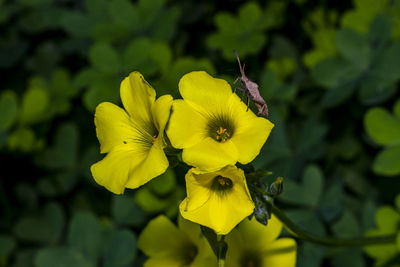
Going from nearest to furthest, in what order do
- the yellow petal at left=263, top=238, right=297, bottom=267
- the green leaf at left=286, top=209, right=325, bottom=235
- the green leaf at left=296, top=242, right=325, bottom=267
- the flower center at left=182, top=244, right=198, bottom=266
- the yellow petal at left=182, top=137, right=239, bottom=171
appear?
1. the yellow petal at left=182, top=137, right=239, bottom=171
2. the yellow petal at left=263, top=238, right=297, bottom=267
3. the flower center at left=182, top=244, right=198, bottom=266
4. the green leaf at left=296, top=242, right=325, bottom=267
5. the green leaf at left=286, top=209, right=325, bottom=235

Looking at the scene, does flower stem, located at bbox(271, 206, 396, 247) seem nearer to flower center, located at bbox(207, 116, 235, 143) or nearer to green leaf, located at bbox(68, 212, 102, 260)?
flower center, located at bbox(207, 116, 235, 143)

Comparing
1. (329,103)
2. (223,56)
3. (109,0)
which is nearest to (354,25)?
(329,103)

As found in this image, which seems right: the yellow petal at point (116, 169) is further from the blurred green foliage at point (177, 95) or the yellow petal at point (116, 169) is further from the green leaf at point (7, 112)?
the green leaf at point (7, 112)

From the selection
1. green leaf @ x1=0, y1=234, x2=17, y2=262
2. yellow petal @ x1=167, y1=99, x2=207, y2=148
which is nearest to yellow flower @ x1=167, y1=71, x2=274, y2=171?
yellow petal @ x1=167, y1=99, x2=207, y2=148

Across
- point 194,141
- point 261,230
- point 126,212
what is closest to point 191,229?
point 261,230

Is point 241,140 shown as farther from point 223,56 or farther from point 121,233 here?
point 223,56

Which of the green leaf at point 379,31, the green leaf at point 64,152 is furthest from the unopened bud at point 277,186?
the green leaf at point 64,152
